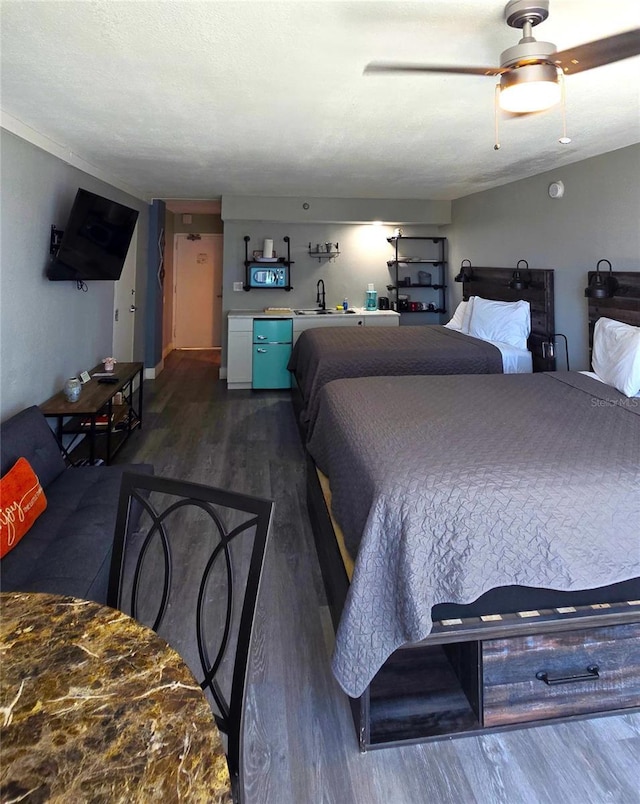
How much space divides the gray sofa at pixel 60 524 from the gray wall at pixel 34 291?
0.53 meters

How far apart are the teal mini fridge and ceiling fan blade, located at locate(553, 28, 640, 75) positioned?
15.1 ft

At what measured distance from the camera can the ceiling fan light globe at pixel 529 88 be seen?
1592 millimetres

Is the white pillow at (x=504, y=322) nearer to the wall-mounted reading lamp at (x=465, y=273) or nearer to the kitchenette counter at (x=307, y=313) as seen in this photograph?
the wall-mounted reading lamp at (x=465, y=273)

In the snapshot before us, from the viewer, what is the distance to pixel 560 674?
1.61 metres

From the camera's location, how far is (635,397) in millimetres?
2635

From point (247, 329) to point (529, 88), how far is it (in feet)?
15.5

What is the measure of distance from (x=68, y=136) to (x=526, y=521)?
3.57 meters

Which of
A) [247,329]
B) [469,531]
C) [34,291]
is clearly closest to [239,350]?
[247,329]

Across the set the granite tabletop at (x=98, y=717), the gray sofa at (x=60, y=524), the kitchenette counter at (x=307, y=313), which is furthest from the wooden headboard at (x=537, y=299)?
the granite tabletop at (x=98, y=717)

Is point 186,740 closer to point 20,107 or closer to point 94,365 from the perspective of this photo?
point 20,107

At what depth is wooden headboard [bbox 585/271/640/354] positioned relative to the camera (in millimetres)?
3161

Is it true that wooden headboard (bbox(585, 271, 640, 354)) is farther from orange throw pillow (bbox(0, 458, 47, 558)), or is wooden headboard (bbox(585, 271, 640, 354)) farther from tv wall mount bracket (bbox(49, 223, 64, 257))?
tv wall mount bracket (bbox(49, 223, 64, 257))

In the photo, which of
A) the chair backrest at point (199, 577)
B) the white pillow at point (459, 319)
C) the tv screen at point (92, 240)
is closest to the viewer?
the chair backrest at point (199, 577)

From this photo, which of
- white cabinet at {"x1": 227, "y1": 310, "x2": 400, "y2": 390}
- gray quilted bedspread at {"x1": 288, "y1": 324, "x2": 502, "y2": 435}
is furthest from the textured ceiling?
white cabinet at {"x1": 227, "y1": 310, "x2": 400, "y2": 390}
